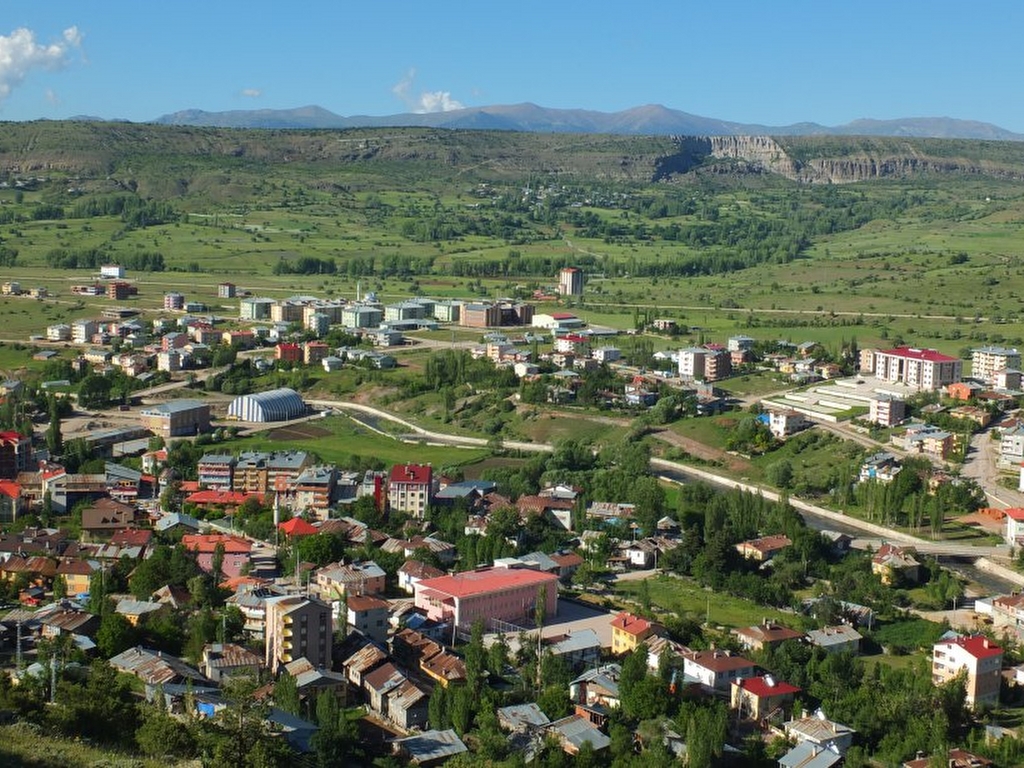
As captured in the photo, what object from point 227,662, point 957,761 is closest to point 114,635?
point 227,662

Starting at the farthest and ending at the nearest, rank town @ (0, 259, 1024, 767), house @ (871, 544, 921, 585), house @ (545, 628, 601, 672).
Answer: house @ (871, 544, 921, 585) → house @ (545, 628, 601, 672) → town @ (0, 259, 1024, 767)

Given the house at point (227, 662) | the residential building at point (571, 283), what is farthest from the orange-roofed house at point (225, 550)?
the residential building at point (571, 283)

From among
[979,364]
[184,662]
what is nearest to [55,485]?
[184,662]

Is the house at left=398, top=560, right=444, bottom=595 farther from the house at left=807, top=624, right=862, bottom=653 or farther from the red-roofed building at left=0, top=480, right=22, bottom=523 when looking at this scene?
the red-roofed building at left=0, top=480, right=22, bottom=523

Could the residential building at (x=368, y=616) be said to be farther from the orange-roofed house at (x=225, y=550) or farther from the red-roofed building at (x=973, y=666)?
the red-roofed building at (x=973, y=666)

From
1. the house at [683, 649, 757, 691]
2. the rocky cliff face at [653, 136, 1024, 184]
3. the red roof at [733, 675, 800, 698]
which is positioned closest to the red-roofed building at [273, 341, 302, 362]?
the house at [683, 649, 757, 691]
